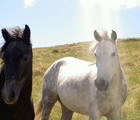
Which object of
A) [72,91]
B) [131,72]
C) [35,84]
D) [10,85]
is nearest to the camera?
[10,85]

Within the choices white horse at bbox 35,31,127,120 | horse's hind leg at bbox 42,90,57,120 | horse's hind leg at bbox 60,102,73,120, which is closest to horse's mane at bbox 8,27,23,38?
white horse at bbox 35,31,127,120

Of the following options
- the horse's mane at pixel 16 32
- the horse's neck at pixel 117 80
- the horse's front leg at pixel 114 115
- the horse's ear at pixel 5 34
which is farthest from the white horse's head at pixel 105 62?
the horse's ear at pixel 5 34

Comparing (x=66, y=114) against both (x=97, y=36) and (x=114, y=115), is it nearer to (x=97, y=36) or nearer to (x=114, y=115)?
(x=114, y=115)

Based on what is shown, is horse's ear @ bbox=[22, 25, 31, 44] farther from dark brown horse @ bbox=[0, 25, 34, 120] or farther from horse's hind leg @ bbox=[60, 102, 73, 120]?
horse's hind leg @ bbox=[60, 102, 73, 120]

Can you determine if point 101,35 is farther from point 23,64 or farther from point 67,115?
point 67,115

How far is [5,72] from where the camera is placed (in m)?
6.29

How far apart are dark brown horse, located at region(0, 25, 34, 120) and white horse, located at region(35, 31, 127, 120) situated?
1.43 meters

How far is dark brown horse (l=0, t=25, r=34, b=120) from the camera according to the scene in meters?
6.08

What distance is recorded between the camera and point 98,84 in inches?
285

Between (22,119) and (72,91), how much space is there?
207 centimetres

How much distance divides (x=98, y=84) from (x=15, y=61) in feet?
6.05

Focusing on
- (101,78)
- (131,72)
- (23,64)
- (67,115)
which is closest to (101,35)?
(101,78)

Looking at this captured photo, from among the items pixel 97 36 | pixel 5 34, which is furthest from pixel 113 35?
pixel 5 34

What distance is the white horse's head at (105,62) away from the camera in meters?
7.23
